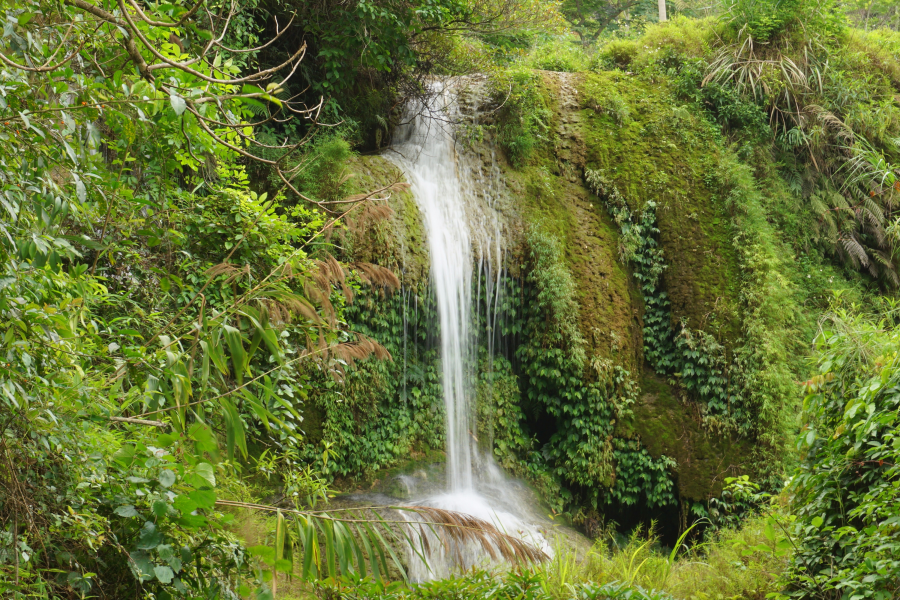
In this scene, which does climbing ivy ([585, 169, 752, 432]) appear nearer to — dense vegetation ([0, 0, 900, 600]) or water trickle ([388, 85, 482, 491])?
dense vegetation ([0, 0, 900, 600])

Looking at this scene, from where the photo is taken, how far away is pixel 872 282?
956 cm

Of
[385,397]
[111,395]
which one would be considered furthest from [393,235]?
[111,395]

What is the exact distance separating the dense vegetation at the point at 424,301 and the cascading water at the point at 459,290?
21cm

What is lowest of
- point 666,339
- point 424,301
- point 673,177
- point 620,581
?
point 620,581

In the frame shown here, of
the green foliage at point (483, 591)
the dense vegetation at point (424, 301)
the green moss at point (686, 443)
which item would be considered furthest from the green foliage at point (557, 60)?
the green foliage at point (483, 591)

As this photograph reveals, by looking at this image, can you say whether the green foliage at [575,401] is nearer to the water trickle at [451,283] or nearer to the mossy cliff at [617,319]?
the mossy cliff at [617,319]

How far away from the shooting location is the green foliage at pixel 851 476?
3.42 m

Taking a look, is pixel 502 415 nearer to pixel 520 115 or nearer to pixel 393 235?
pixel 393 235

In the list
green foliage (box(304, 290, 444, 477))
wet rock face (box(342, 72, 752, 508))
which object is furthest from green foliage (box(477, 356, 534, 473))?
wet rock face (box(342, 72, 752, 508))

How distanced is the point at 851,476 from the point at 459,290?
15.6 feet

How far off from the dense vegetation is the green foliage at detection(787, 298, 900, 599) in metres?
0.03

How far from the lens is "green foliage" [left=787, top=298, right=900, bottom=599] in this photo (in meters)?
3.42

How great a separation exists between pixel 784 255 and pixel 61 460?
915 centimetres

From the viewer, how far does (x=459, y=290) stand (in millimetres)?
7895
